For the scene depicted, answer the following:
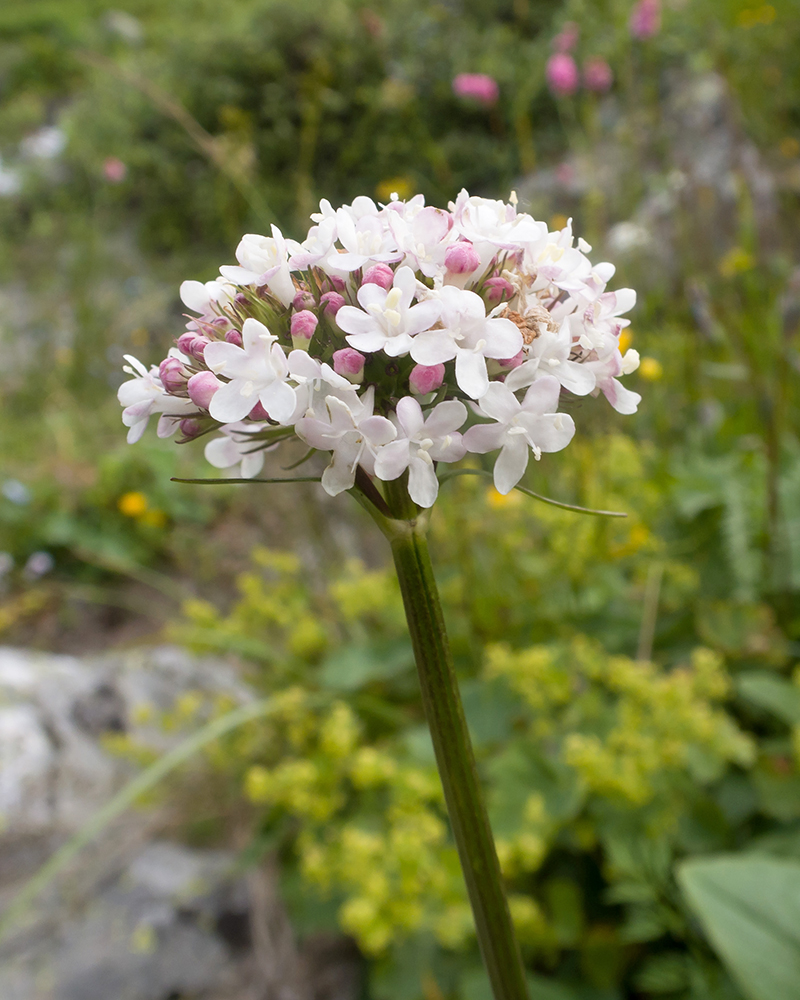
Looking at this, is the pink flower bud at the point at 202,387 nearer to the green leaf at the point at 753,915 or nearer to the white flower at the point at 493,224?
the white flower at the point at 493,224

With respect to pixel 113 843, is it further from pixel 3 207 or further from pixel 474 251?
pixel 3 207

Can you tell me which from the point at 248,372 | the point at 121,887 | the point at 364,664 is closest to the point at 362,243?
the point at 248,372

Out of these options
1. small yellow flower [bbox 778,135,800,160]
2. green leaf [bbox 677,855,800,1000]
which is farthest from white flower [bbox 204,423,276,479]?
small yellow flower [bbox 778,135,800,160]

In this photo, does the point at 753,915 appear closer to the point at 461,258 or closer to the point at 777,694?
the point at 777,694

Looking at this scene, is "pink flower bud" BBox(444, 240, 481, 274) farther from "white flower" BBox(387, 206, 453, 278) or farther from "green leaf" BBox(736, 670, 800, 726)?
"green leaf" BBox(736, 670, 800, 726)

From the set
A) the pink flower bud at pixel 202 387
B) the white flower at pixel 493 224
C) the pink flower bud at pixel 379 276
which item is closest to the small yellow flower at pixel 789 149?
A: the white flower at pixel 493 224

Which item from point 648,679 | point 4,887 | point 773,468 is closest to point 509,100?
point 773,468
